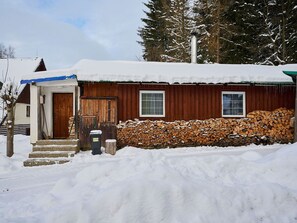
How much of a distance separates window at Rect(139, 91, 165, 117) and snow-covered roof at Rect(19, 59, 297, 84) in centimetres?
81

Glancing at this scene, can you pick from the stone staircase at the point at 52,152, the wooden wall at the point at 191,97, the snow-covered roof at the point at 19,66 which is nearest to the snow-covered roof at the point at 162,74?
the wooden wall at the point at 191,97

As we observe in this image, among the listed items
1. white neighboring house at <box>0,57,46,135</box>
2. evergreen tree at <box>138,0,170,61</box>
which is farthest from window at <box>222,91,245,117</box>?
evergreen tree at <box>138,0,170,61</box>

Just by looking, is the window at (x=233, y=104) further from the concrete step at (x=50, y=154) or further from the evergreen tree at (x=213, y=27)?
the evergreen tree at (x=213, y=27)

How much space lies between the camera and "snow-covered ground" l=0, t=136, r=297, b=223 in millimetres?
3791

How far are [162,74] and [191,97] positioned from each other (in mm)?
1599

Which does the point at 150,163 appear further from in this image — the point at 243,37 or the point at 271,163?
the point at 243,37

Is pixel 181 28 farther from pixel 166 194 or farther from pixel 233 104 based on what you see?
pixel 166 194

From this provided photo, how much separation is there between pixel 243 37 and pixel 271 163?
17299 mm

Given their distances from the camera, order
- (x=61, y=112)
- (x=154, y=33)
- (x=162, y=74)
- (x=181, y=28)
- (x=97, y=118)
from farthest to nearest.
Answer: (x=154, y=33) < (x=181, y=28) < (x=61, y=112) < (x=162, y=74) < (x=97, y=118)

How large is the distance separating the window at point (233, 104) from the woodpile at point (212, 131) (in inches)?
18.0

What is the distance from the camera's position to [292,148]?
6.09 metres

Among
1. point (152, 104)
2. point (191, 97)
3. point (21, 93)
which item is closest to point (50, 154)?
point (152, 104)

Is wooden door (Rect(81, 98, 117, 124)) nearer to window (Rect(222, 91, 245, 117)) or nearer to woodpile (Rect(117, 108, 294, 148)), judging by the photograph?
woodpile (Rect(117, 108, 294, 148))

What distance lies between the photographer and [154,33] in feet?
88.2
